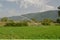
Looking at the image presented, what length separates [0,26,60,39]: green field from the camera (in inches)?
164

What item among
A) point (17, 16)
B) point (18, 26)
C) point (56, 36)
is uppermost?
point (17, 16)

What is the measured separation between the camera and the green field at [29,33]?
13.7 ft

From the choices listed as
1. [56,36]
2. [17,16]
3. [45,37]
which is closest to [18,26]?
[17,16]

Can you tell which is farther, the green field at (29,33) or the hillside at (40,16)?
the hillside at (40,16)

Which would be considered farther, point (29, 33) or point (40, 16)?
point (40, 16)

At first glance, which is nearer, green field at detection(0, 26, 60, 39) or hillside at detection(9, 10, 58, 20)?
green field at detection(0, 26, 60, 39)

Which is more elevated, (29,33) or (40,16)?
(40,16)

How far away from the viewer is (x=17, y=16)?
14.6ft

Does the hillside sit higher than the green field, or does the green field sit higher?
the hillside

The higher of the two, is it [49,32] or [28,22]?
[28,22]

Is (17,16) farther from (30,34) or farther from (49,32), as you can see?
(49,32)

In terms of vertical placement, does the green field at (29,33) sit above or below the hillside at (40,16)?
below

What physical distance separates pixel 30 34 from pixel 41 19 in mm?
696

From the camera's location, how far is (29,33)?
4.22 m
